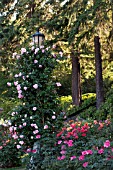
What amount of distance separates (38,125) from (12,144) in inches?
39.1

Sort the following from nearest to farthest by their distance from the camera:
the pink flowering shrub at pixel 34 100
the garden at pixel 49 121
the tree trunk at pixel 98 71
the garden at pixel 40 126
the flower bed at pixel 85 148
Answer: the flower bed at pixel 85 148, the garden at pixel 49 121, the garden at pixel 40 126, the pink flowering shrub at pixel 34 100, the tree trunk at pixel 98 71

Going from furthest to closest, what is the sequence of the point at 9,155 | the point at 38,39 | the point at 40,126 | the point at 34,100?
the point at 9,155
the point at 38,39
the point at 34,100
the point at 40,126

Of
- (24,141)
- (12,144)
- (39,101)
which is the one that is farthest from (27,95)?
(12,144)

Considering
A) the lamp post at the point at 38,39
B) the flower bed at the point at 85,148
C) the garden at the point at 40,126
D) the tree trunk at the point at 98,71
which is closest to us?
the flower bed at the point at 85,148

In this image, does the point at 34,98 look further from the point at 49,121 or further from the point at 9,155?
the point at 9,155

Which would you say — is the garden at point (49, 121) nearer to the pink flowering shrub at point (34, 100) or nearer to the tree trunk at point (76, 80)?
the pink flowering shrub at point (34, 100)

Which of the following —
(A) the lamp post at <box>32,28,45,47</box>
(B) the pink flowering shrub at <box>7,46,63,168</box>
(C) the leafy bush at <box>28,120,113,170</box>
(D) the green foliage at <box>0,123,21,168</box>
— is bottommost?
(D) the green foliage at <box>0,123,21,168</box>

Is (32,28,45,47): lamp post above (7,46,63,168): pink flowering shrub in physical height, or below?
above

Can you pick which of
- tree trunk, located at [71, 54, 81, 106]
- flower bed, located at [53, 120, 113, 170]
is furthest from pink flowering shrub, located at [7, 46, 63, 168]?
tree trunk, located at [71, 54, 81, 106]

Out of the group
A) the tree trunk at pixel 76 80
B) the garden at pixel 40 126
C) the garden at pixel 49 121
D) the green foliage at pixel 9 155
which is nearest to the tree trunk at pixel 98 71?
the garden at pixel 49 121

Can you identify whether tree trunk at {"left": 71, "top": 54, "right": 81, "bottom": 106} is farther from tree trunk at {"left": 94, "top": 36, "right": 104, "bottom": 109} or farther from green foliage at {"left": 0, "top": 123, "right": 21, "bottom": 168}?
green foliage at {"left": 0, "top": 123, "right": 21, "bottom": 168}

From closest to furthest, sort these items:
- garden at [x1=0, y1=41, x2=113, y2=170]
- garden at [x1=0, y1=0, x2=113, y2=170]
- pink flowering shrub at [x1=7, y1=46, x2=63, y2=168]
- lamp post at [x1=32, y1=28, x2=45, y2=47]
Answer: garden at [x1=0, y1=0, x2=113, y2=170] → garden at [x1=0, y1=41, x2=113, y2=170] → pink flowering shrub at [x1=7, y1=46, x2=63, y2=168] → lamp post at [x1=32, y1=28, x2=45, y2=47]

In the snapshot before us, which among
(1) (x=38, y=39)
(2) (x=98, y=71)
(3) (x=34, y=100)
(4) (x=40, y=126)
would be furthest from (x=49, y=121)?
(2) (x=98, y=71)

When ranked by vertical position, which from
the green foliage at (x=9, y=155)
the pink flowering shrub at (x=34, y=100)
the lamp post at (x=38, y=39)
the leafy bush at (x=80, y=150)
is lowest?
the green foliage at (x=9, y=155)
